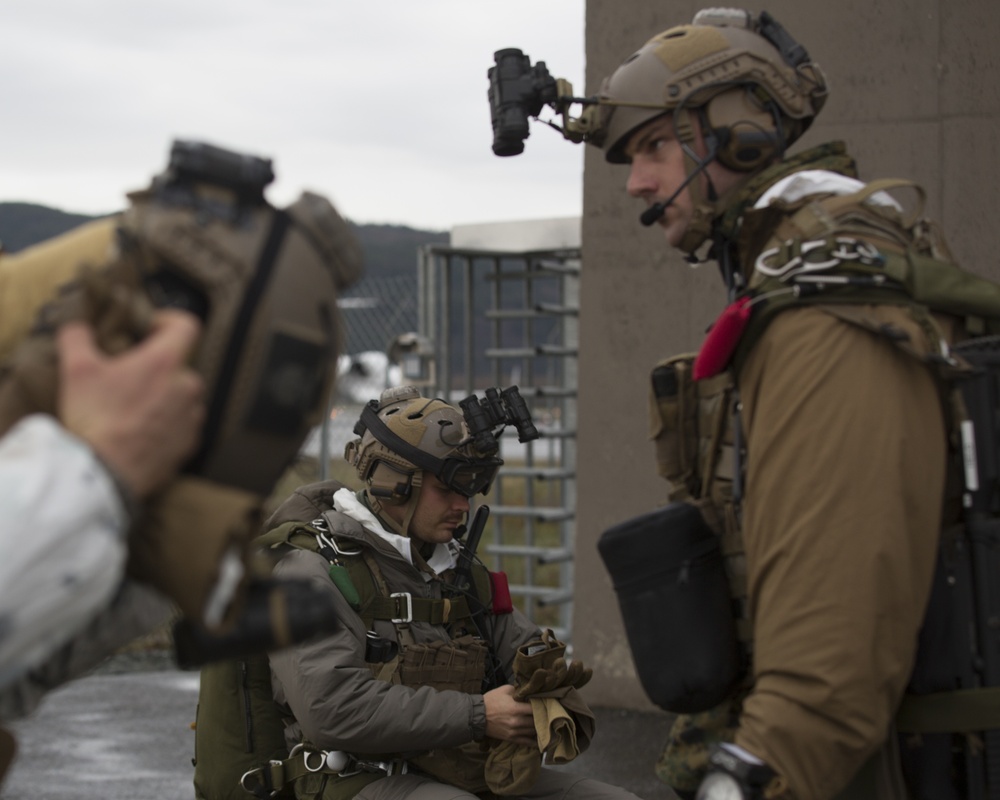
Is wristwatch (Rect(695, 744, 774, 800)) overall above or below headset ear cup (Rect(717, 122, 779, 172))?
below

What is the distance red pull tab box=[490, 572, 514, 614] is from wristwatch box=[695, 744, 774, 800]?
1850 millimetres

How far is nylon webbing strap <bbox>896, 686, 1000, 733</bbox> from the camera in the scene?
2307 millimetres

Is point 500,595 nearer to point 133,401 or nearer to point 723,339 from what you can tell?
point 723,339

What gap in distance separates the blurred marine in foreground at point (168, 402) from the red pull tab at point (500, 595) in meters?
2.28

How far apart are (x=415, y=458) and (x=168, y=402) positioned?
2.40m

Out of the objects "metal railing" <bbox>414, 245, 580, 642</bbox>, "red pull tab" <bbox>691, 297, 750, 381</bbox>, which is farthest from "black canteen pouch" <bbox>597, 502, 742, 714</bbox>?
"metal railing" <bbox>414, 245, 580, 642</bbox>

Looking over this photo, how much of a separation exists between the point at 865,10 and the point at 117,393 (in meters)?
4.91

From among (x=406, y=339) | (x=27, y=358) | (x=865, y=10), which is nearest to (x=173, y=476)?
(x=27, y=358)

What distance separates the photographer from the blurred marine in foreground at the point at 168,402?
146 cm

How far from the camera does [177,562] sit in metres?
1.58

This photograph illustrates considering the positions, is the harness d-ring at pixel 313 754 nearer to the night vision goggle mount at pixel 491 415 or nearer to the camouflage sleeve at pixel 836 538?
the night vision goggle mount at pixel 491 415

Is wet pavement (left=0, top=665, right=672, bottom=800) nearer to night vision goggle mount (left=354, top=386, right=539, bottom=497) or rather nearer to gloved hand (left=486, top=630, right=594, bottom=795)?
gloved hand (left=486, top=630, right=594, bottom=795)

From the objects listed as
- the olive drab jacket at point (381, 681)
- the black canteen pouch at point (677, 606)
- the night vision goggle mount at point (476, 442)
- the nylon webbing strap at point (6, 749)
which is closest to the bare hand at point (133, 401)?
the nylon webbing strap at point (6, 749)

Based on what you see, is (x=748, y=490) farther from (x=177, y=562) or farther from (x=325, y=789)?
(x=325, y=789)
